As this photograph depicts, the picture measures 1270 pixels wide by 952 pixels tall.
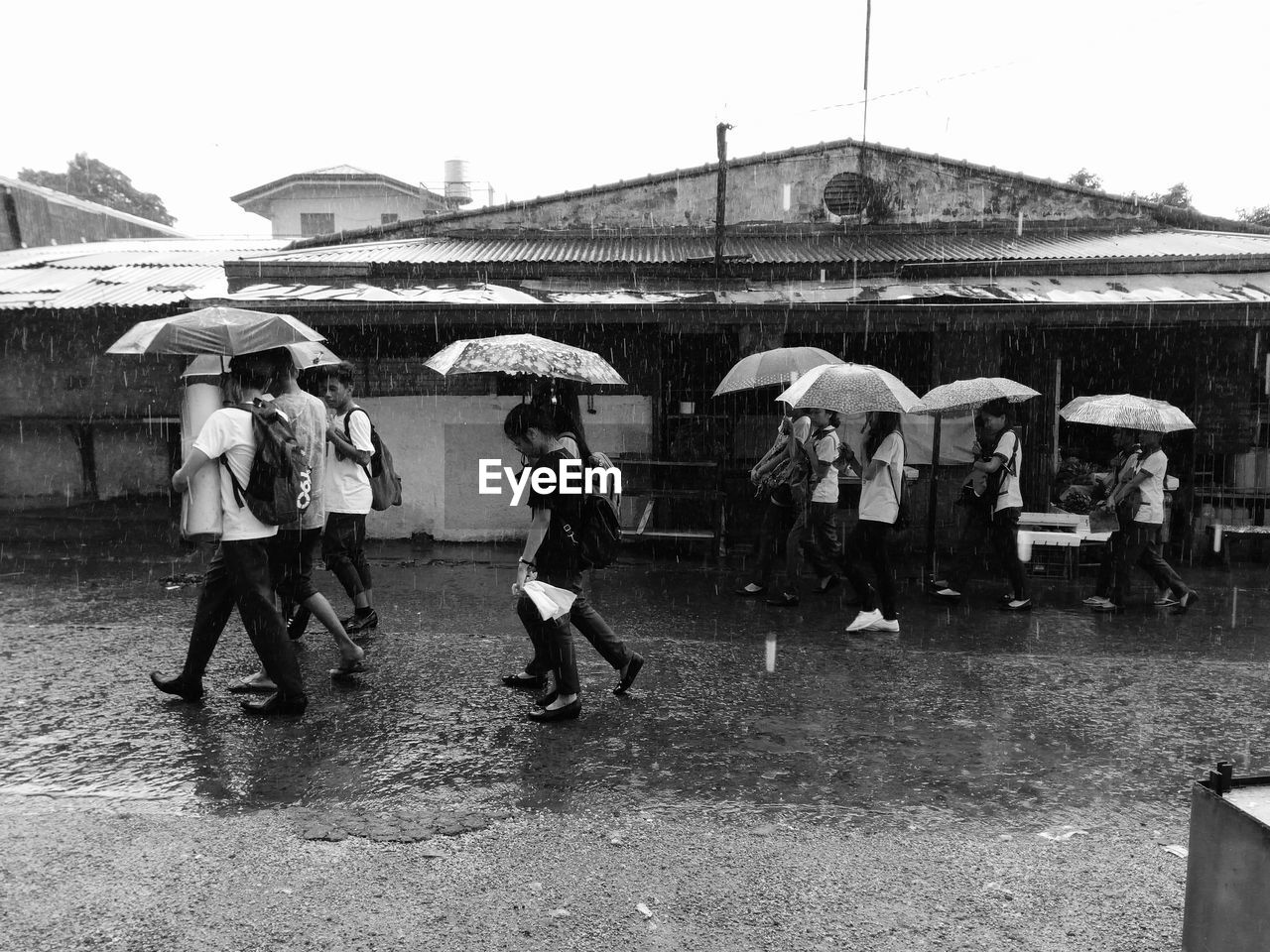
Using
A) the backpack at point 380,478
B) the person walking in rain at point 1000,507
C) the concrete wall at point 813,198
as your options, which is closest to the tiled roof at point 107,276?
the concrete wall at point 813,198

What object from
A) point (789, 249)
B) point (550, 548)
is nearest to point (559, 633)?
point (550, 548)

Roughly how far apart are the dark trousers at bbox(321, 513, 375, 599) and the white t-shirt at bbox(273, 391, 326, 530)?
22.8 inches

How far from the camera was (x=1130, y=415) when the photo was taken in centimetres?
700

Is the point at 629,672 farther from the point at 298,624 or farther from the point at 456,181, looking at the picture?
the point at 456,181

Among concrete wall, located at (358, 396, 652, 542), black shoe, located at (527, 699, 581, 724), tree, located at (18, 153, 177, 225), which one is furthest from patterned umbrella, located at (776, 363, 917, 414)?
tree, located at (18, 153, 177, 225)

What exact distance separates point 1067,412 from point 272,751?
650 centimetres

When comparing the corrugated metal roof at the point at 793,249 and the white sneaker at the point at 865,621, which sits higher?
the corrugated metal roof at the point at 793,249

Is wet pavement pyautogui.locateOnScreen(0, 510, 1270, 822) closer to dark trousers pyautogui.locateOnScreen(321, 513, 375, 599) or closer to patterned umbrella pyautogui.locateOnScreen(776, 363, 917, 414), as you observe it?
dark trousers pyautogui.locateOnScreen(321, 513, 375, 599)

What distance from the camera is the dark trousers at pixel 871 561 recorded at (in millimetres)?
6477

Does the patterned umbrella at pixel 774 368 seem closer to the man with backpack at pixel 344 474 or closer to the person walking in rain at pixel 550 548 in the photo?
the man with backpack at pixel 344 474

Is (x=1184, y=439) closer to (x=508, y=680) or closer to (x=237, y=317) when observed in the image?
(x=508, y=680)

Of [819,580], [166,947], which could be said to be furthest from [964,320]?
[166,947]

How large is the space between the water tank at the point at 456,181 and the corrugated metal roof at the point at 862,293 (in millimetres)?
16549

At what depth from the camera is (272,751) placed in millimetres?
4227
